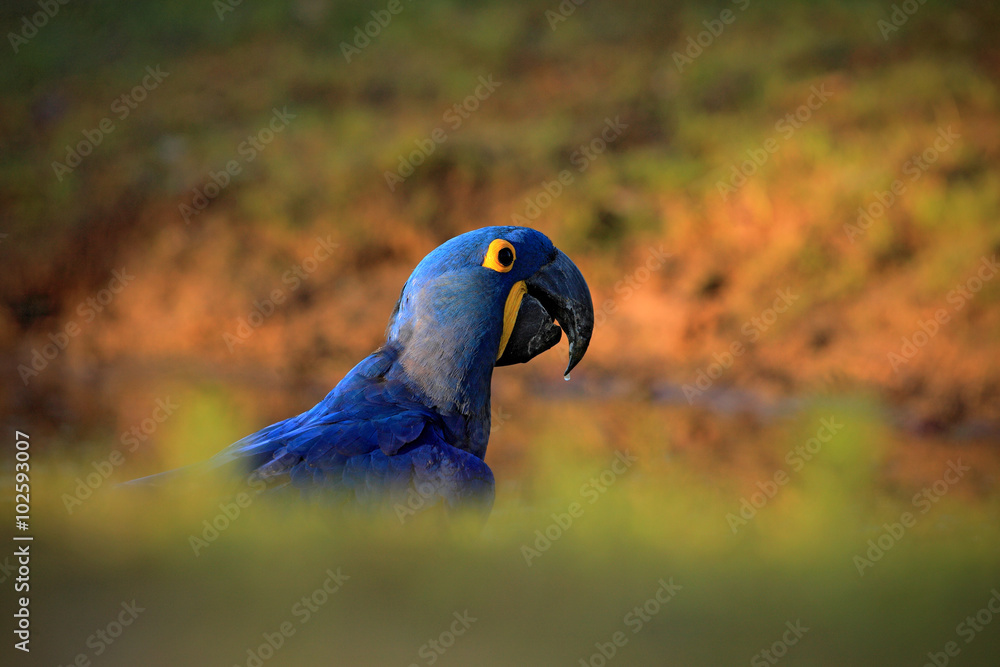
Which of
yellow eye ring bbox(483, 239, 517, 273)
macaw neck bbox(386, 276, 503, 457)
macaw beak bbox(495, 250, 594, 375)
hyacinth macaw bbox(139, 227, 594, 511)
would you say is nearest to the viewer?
hyacinth macaw bbox(139, 227, 594, 511)

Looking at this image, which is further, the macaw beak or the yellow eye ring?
the macaw beak

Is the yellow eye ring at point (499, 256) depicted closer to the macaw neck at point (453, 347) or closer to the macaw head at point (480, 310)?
the macaw head at point (480, 310)

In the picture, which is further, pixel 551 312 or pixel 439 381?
pixel 551 312

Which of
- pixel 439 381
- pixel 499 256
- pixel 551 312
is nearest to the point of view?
pixel 439 381

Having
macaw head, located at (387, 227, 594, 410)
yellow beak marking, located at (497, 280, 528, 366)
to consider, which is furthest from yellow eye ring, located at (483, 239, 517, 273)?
yellow beak marking, located at (497, 280, 528, 366)

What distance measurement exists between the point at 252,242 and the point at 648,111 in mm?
7056

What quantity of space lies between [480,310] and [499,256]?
0.24 m

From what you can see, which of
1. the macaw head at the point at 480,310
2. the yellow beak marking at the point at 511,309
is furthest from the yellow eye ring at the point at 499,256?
the yellow beak marking at the point at 511,309

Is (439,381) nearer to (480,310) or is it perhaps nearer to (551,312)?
(480,310)

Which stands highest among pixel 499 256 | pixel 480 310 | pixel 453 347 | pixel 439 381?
pixel 499 256

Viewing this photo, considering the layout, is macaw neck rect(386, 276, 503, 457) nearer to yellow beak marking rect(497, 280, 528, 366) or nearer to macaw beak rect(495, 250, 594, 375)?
yellow beak marking rect(497, 280, 528, 366)

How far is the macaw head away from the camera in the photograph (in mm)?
3152

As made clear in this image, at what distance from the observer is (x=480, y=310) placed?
3.19 metres

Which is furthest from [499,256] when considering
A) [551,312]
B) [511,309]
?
[551,312]
